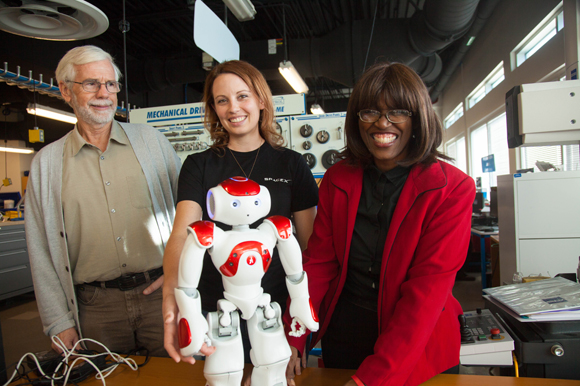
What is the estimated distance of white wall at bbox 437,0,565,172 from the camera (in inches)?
179

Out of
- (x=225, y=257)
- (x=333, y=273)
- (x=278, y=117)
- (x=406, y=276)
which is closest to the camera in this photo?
(x=225, y=257)

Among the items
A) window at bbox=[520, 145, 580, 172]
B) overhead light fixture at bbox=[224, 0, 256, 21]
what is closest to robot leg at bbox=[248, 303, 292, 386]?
overhead light fixture at bbox=[224, 0, 256, 21]

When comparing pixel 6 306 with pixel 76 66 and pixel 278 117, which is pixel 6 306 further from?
pixel 76 66

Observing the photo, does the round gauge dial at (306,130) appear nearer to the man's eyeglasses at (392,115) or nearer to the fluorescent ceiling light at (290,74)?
the fluorescent ceiling light at (290,74)

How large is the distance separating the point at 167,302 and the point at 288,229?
0.36 meters

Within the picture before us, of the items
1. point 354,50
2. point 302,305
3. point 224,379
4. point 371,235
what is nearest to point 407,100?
point 371,235

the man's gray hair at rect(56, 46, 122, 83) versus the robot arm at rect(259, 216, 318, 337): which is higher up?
the man's gray hair at rect(56, 46, 122, 83)

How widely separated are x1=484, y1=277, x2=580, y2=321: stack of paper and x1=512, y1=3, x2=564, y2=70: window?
4.41 meters

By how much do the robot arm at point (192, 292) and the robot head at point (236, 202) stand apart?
0.05 meters

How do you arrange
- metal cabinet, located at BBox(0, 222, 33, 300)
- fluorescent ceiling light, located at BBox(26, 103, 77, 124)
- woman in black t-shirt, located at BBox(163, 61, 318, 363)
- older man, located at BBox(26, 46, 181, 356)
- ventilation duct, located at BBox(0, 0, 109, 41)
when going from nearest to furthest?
woman in black t-shirt, located at BBox(163, 61, 318, 363) < older man, located at BBox(26, 46, 181, 356) < ventilation duct, located at BBox(0, 0, 109, 41) < metal cabinet, located at BBox(0, 222, 33, 300) < fluorescent ceiling light, located at BBox(26, 103, 77, 124)

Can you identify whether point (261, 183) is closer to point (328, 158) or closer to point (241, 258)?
point (241, 258)

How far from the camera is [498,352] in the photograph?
1.26m

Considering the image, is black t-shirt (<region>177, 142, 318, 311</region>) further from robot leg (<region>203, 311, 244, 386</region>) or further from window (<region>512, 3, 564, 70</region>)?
window (<region>512, 3, 564, 70</region>)

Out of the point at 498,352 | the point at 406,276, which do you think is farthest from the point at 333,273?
the point at 498,352
